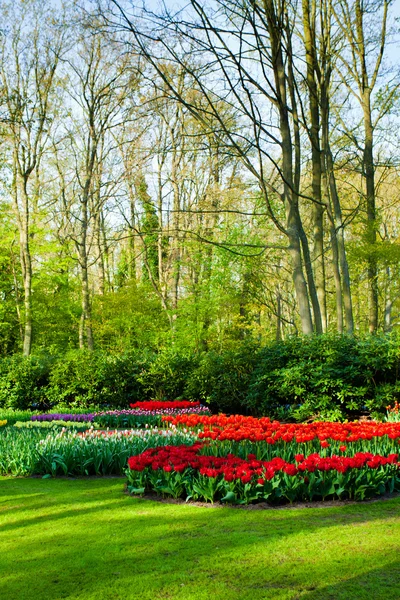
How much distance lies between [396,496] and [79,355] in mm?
10344

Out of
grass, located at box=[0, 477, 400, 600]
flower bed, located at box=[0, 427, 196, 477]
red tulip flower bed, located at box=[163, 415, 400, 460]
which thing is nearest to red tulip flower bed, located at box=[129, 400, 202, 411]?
red tulip flower bed, located at box=[163, 415, 400, 460]

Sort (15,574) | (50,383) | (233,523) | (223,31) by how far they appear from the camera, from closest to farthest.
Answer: (15,574) < (233,523) < (223,31) < (50,383)

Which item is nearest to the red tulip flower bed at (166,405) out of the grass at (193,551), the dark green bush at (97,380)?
the dark green bush at (97,380)

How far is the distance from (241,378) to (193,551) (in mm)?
8143

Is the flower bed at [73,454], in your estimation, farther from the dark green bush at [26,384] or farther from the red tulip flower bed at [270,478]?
the dark green bush at [26,384]

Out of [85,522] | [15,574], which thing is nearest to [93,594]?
[15,574]

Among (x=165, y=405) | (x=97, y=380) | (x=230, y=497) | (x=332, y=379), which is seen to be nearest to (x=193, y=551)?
(x=230, y=497)

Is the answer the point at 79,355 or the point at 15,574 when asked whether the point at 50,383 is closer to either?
the point at 79,355

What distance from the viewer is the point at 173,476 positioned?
5.11m

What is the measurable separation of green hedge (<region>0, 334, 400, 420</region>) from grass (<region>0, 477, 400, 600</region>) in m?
5.38

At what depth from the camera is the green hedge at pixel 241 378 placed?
10.1 meters

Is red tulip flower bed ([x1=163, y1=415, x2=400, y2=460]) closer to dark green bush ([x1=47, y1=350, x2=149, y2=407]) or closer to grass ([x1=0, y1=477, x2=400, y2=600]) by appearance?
grass ([x1=0, y1=477, x2=400, y2=600])

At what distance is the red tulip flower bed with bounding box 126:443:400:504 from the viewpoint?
188 inches

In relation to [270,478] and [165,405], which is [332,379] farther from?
[270,478]
